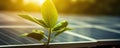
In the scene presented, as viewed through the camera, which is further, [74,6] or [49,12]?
[74,6]

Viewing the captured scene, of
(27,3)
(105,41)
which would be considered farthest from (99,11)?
(105,41)

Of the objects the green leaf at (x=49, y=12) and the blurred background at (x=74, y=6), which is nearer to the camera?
the green leaf at (x=49, y=12)

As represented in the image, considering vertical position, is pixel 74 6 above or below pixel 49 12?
above

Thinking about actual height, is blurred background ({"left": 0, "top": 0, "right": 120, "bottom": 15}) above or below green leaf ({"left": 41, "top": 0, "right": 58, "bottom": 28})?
above

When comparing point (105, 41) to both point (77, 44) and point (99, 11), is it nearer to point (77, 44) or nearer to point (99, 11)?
point (77, 44)

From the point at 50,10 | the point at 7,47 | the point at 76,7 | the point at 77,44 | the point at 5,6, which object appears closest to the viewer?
the point at 50,10

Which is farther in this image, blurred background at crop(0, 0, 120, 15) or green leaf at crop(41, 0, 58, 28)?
blurred background at crop(0, 0, 120, 15)

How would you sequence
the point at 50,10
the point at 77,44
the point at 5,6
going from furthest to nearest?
the point at 5,6 → the point at 77,44 → the point at 50,10

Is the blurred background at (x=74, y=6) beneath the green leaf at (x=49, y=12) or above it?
above
